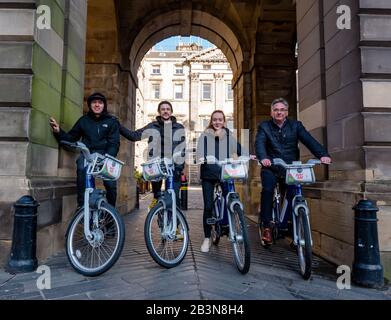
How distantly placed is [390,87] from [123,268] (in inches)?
145

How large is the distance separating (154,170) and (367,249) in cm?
237

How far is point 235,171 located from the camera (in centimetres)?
400

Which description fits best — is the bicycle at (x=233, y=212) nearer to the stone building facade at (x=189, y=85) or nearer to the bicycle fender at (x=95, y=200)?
the bicycle fender at (x=95, y=200)

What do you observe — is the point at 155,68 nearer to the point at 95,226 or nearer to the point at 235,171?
the point at 235,171

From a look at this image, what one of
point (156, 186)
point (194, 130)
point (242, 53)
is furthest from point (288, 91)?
point (194, 130)

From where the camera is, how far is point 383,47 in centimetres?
405

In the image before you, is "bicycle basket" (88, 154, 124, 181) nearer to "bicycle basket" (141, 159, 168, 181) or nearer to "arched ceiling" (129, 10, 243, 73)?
"bicycle basket" (141, 159, 168, 181)

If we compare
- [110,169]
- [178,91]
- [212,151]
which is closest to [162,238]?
[110,169]

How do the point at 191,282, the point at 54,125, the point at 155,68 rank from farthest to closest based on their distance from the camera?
1. the point at 155,68
2. the point at 54,125
3. the point at 191,282

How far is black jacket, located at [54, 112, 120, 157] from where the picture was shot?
15.8 feet

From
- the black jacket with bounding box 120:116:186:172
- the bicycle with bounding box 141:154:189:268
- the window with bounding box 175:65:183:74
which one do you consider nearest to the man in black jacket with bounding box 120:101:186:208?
the black jacket with bounding box 120:116:186:172
